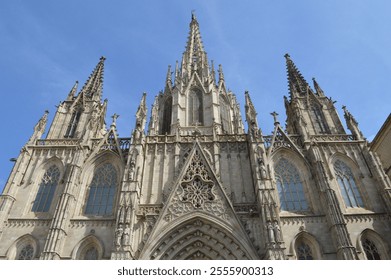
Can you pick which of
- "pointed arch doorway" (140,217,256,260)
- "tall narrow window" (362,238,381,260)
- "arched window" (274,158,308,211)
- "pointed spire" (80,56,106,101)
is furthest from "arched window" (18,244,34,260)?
"tall narrow window" (362,238,381,260)

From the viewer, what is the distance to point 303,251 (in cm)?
1770

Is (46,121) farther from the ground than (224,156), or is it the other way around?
(46,121)

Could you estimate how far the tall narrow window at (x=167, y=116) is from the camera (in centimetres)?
2712

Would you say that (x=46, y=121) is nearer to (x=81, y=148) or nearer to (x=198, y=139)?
(x=81, y=148)

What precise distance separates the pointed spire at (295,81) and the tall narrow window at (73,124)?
65.2 ft

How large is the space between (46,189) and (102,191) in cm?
400

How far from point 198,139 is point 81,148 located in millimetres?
8736

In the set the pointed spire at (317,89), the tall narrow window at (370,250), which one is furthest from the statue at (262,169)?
the pointed spire at (317,89)

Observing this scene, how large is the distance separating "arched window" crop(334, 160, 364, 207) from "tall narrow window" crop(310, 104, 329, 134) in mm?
3402

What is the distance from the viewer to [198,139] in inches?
893

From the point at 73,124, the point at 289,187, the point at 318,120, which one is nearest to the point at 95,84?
the point at 73,124

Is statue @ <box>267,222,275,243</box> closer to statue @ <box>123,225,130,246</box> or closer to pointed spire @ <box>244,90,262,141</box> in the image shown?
pointed spire @ <box>244,90,262,141</box>

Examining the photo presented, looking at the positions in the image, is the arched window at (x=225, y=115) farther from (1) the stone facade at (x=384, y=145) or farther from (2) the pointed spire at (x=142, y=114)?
(1) the stone facade at (x=384, y=145)
